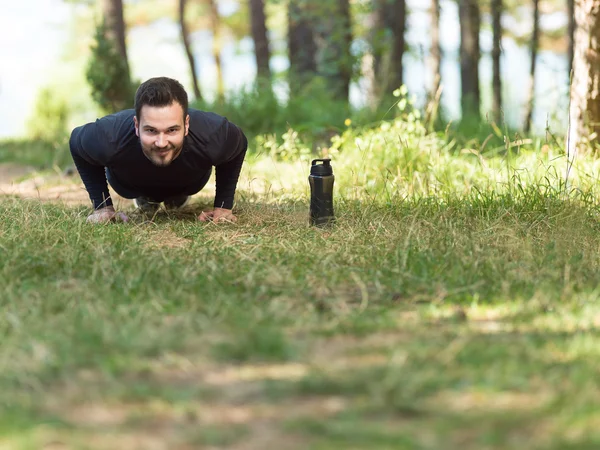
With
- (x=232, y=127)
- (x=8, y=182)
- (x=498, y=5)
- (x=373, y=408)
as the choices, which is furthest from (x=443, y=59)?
(x=373, y=408)

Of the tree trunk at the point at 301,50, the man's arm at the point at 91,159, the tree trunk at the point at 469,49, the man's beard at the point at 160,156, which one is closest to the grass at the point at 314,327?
the man's arm at the point at 91,159

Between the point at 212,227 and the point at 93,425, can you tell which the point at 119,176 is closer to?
the point at 212,227

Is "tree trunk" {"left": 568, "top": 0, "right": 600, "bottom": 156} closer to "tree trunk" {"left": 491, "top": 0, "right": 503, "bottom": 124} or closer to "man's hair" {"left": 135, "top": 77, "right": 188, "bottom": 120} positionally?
"man's hair" {"left": 135, "top": 77, "right": 188, "bottom": 120}

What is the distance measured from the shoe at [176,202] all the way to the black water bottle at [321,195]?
4.04ft

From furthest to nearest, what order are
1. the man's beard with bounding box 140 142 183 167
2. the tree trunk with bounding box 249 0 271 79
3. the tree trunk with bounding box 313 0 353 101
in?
the tree trunk with bounding box 249 0 271 79 → the tree trunk with bounding box 313 0 353 101 → the man's beard with bounding box 140 142 183 167

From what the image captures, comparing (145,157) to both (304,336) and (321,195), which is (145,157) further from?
(304,336)

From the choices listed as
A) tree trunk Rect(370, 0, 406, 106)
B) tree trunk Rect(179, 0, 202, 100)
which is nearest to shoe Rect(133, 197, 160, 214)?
A: tree trunk Rect(370, 0, 406, 106)

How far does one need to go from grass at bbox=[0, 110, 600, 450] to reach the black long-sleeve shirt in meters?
0.30

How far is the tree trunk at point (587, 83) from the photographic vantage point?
5.61 m

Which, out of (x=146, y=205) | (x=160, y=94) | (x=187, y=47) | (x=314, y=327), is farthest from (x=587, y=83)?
(x=187, y=47)

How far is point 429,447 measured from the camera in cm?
186

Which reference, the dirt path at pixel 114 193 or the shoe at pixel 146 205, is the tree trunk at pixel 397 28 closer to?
the dirt path at pixel 114 193

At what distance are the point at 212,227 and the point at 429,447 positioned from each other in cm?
319

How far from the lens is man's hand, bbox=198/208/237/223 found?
5.09 metres
